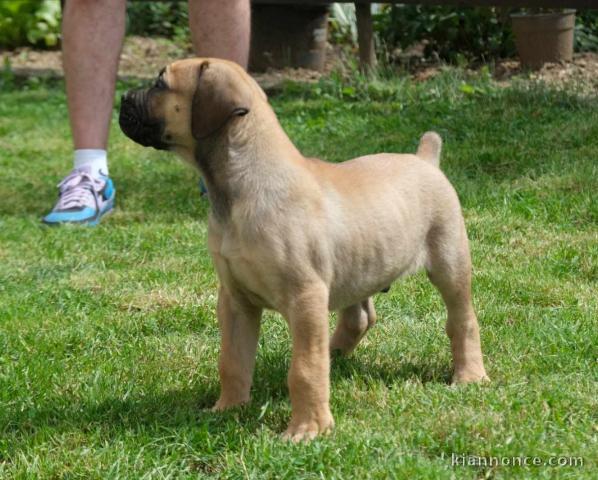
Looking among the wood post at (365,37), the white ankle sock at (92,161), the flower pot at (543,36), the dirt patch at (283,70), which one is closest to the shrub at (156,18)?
the dirt patch at (283,70)

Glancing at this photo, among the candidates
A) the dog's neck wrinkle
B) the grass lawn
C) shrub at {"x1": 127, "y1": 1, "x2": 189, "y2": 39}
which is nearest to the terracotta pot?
the grass lawn

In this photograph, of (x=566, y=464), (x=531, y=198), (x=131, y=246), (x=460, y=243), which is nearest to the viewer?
(x=566, y=464)

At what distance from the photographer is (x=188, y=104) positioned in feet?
11.4

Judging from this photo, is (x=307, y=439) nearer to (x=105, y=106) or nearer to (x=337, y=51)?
(x=105, y=106)

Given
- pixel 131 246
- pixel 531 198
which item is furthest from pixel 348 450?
pixel 531 198

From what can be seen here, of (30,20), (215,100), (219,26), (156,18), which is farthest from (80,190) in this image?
(156,18)

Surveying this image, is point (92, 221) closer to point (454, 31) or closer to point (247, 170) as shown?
point (247, 170)

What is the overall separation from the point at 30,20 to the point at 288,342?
912cm

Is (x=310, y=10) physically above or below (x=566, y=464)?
above

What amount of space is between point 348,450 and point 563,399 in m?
0.81

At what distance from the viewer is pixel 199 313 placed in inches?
184

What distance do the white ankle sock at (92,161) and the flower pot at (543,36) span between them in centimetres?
418

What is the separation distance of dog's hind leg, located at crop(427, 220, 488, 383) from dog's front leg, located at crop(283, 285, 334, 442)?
64 cm

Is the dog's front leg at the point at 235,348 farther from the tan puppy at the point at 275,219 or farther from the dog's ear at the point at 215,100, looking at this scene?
the dog's ear at the point at 215,100
